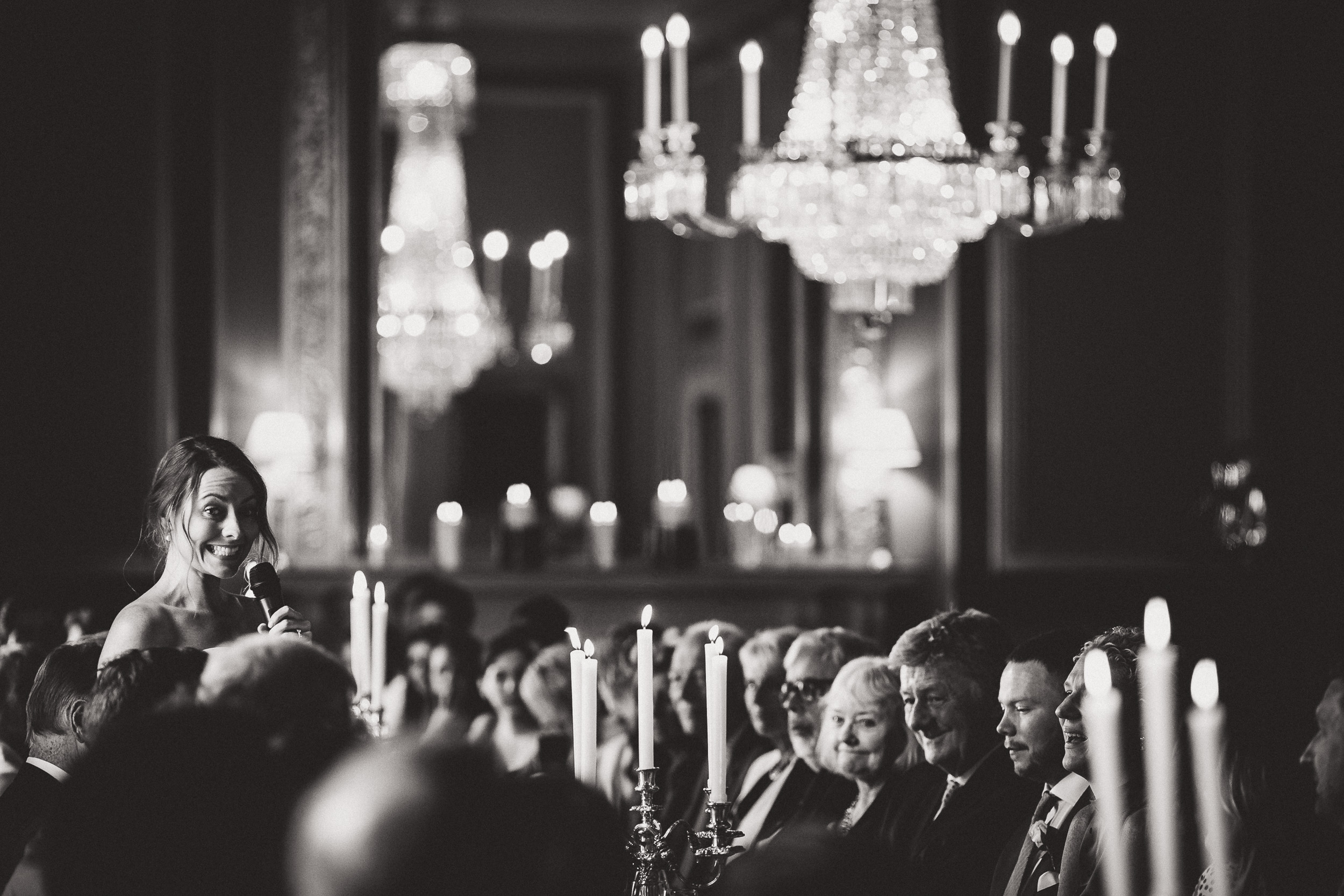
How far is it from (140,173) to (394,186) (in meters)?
3.59

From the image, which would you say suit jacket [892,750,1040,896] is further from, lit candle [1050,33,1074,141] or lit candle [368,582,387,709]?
lit candle [1050,33,1074,141]

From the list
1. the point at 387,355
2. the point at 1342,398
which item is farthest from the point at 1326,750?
the point at 387,355

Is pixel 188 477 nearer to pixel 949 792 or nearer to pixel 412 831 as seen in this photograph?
pixel 949 792

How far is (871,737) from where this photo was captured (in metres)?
2.76

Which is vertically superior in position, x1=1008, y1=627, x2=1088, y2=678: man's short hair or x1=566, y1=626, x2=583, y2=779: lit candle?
x1=1008, y1=627, x2=1088, y2=678: man's short hair

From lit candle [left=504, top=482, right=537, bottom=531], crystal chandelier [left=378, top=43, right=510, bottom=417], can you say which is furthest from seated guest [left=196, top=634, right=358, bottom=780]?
crystal chandelier [left=378, top=43, right=510, bottom=417]

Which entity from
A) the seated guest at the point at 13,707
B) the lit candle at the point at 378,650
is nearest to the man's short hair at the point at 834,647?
the lit candle at the point at 378,650

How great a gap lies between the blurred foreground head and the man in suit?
3.35ft

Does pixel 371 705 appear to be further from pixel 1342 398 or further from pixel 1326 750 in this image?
pixel 1342 398

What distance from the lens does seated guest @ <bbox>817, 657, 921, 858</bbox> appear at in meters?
2.76

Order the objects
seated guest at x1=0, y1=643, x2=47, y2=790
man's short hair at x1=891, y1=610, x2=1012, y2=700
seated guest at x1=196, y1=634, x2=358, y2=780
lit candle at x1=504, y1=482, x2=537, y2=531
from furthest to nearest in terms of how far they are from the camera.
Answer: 1. lit candle at x1=504, y1=482, x2=537, y2=531
2. seated guest at x1=0, y1=643, x2=47, y2=790
3. man's short hair at x1=891, y1=610, x2=1012, y2=700
4. seated guest at x1=196, y1=634, x2=358, y2=780

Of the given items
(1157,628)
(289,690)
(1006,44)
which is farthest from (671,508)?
(1157,628)

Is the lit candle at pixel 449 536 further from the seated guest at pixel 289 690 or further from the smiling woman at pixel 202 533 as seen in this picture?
the seated guest at pixel 289 690

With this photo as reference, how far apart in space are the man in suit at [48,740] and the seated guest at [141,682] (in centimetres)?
26
